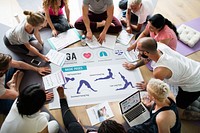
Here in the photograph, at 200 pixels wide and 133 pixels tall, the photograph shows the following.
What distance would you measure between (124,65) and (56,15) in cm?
111

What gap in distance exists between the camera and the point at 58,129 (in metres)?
2.25

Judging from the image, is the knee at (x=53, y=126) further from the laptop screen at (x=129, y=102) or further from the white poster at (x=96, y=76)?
the laptop screen at (x=129, y=102)

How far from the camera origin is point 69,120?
7.30ft

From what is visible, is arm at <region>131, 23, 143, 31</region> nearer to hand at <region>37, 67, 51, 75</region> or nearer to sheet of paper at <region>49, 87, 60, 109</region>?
hand at <region>37, 67, 51, 75</region>

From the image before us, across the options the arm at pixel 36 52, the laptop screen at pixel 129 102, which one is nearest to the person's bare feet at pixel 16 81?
the arm at pixel 36 52

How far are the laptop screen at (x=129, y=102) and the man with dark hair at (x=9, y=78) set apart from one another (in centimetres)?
72

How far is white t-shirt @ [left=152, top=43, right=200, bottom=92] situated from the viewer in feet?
7.02

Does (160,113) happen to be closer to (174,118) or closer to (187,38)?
(174,118)

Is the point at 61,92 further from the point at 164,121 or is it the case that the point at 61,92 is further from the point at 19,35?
the point at 164,121

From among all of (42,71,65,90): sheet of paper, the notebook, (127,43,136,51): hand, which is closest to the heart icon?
the notebook

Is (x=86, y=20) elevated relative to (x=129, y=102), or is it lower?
elevated

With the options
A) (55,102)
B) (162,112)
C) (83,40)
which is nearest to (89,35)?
(83,40)

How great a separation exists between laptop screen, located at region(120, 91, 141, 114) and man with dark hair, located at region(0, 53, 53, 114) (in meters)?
0.72

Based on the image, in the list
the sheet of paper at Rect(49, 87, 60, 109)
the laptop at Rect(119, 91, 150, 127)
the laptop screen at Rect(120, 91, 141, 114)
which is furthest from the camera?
the sheet of paper at Rect(49, 87, 60, 109)
